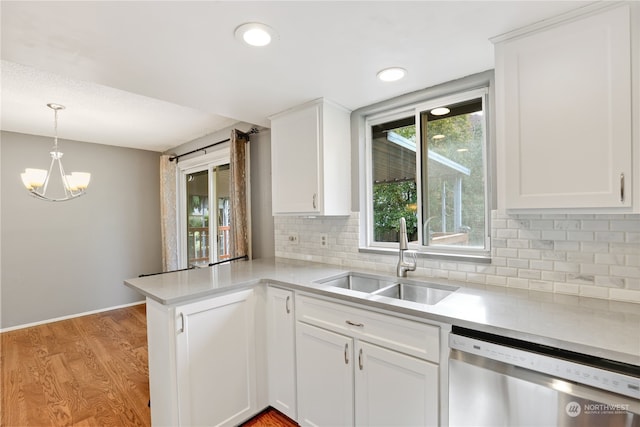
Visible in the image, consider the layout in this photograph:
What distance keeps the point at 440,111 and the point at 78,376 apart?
3.64 m

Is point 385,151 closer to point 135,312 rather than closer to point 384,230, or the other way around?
point 384,230

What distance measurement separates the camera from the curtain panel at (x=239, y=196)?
9.95 ft

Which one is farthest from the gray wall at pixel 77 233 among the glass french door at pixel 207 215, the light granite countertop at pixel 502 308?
the light granite countertop at pixel 502 308

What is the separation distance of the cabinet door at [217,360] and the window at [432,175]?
120 centimetres

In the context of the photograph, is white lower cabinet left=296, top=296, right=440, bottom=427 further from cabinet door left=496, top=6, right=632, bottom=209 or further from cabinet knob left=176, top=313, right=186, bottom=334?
cabinet door left=496, top=6, right=632, bottom=209

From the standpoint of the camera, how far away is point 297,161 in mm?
2355

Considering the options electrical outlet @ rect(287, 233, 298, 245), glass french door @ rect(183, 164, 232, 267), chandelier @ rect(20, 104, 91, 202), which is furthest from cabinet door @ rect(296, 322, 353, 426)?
chandelier @ rect(20, 104, 91, 202)

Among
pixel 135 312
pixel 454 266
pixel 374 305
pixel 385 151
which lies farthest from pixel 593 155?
pixel 135 312

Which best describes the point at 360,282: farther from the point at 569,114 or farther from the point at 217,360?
the point at 569,114

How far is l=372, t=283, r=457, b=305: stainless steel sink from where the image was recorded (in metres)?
1.78

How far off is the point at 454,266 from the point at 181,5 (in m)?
1.98

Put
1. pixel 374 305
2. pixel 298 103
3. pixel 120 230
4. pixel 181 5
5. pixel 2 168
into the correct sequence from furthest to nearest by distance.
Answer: pixel 120 230, pixel 2 168, pixel 298 103, pixel 374 305, pixel 181 5

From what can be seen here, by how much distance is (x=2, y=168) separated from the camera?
354cm
